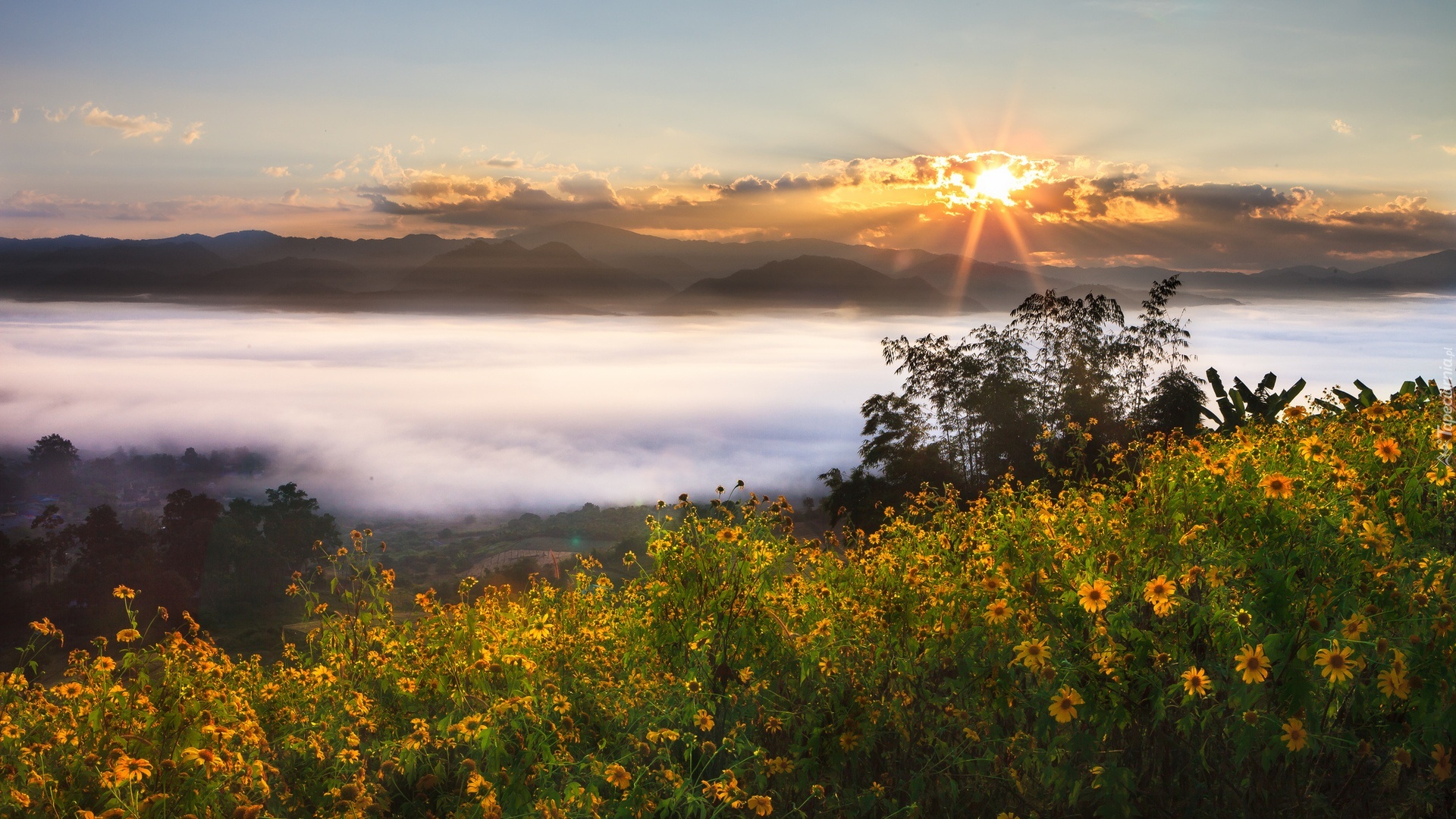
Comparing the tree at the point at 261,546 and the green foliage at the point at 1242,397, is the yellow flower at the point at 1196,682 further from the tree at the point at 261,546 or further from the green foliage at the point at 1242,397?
the tree at the point at 261,546

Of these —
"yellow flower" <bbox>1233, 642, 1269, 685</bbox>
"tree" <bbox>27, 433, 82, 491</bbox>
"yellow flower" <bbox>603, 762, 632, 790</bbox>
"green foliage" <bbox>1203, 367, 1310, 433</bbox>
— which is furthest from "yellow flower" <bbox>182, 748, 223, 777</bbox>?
"tree" <bbox>27, 433, 82, 491</bbox>

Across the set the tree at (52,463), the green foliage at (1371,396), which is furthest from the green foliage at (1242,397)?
the tree at (52,463)

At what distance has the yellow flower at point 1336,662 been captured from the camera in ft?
8.84

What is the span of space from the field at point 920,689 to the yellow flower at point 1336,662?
1cm

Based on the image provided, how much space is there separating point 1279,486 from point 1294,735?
35.9 inches

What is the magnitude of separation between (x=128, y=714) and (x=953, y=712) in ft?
10.8

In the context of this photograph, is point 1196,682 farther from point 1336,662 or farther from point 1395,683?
point 1395,683

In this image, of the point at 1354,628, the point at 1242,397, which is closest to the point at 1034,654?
the point at 1354,628

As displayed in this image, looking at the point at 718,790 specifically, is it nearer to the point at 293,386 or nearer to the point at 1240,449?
the point at 1240,449

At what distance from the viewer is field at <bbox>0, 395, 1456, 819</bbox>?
10.2 feet

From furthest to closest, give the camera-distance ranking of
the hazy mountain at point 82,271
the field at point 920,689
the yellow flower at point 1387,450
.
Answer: the hazy mountain at point 82,271
the yellow flower at point 1387,450
the field at point 920,689

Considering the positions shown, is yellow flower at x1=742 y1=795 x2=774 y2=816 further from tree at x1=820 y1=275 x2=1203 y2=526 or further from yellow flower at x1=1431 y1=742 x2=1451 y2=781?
tree at x1=820 y1=275 x2=1203 y2=526

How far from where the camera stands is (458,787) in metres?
3.87

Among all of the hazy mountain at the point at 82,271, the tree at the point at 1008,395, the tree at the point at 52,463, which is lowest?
the tree at the point at 52,463
